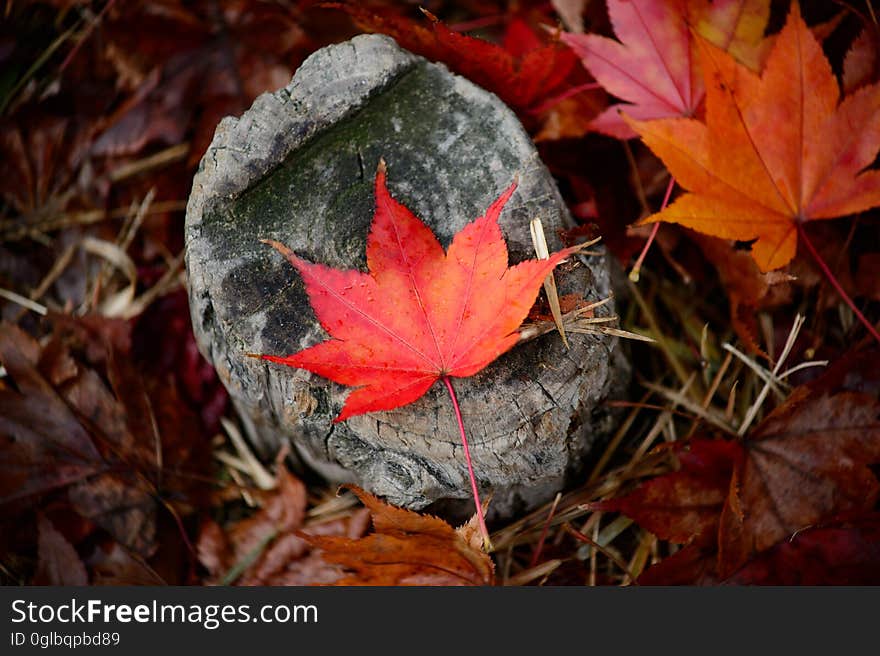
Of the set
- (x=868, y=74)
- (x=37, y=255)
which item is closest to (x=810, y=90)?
(x=868, y=74)

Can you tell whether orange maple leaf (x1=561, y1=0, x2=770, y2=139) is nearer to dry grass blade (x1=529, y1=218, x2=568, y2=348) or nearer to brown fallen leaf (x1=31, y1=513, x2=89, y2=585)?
dry grass blade (x1=529, y1=218, x2=568, y2=348)

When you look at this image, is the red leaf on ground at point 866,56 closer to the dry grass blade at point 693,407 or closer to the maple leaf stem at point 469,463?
the dry grass blade at point 693,407

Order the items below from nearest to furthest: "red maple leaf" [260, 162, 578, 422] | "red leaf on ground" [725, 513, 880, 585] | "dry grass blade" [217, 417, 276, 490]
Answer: "red maple leaf" [260, 162, 578, 422]
"red leaf on ground" [725, 513, 880, 585]
"dry grass blade" [217, 417, 276, 490]

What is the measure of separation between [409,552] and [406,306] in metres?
0.37

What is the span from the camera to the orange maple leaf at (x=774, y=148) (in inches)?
44.7

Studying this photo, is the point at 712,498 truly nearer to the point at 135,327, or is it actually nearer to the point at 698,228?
the point at 698,228

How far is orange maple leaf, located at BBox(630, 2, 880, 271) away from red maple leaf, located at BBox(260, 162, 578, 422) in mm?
346

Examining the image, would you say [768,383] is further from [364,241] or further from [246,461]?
[246,461]

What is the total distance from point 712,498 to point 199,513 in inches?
37.7

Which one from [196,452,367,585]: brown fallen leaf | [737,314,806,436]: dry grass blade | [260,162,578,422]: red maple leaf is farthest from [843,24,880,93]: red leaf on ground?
[196,452,367,585]: brown fallen leaf

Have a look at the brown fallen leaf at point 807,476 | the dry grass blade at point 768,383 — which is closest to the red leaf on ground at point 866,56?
the dry grass blade at point 768,383

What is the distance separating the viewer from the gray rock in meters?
1.06

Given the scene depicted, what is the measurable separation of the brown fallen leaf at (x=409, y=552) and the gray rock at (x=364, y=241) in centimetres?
7

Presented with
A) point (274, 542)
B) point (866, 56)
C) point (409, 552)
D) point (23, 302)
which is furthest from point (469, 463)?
point (23, 302)
